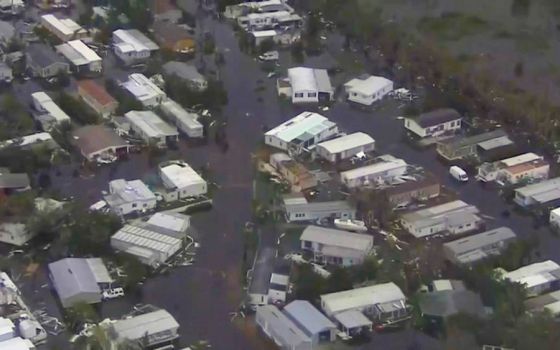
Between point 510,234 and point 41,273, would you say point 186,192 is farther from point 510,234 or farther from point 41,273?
point 510,234

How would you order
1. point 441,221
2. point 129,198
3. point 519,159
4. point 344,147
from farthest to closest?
point 344,147
point 519,159
point 129,198
point 441,221

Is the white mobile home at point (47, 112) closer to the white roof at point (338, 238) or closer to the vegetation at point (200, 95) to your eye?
the vegetation at point (200, 95)

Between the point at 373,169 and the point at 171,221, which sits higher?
the point at 373,169

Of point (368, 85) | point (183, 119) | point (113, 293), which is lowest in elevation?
point (113, 293)

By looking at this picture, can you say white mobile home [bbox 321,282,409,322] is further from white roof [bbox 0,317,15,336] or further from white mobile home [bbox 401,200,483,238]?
white roof [bbox 0,317,15,336]

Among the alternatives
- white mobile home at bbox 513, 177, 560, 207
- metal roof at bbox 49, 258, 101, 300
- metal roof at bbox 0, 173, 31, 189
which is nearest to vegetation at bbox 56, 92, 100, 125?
metal roof at bbox 0, 173, 31, 189

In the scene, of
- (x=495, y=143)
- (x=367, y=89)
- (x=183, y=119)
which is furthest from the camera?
(x=367, y=89)

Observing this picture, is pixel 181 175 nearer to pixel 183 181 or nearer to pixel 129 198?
pixel 183 181

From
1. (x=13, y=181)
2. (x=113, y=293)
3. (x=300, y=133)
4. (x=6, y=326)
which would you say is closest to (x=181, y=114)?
(x=300, y=133)

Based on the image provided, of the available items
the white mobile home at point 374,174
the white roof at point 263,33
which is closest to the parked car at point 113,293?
the white mobile home at point 374,174
